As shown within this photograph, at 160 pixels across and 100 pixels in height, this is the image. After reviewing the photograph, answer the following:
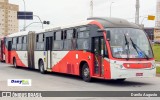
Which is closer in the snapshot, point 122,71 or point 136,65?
point 122,71

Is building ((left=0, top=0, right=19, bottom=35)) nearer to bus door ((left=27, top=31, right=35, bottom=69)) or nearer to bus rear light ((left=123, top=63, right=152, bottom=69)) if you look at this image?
bus door ((left=27, top=31, right=35, bottom=69))

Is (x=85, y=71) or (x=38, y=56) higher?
(x=38, y=56)

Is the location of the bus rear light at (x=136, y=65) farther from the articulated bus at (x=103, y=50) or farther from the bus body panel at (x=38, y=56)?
the bus body panel at (x=38, y=56)

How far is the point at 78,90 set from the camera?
14836mm

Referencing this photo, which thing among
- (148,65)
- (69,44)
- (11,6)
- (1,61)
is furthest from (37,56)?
(11,6)

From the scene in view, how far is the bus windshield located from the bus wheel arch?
87.5 inches

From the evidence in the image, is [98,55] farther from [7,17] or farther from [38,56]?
[7,17]

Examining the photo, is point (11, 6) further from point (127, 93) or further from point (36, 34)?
point (127, 93)

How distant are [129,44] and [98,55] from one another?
1552 mm

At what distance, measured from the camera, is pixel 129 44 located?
55.2 feet

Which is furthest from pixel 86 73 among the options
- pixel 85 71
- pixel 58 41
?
pixel 58 41

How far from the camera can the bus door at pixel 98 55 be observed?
17156 millimetres

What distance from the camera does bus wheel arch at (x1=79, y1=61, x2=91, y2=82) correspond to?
18.2 m

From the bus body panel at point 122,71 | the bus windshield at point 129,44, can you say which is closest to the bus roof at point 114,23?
the bus windshield at point 129,44
